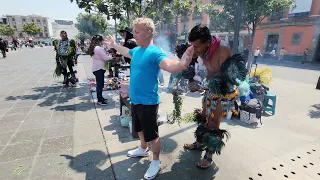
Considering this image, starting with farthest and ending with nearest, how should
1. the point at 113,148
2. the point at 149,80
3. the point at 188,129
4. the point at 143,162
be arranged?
the point at 188,129, the point at 113,148, the point at 143,162, the point at 149,80

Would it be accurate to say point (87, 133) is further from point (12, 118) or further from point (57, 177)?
point (12, 118)

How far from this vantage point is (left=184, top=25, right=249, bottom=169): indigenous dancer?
7.07ft

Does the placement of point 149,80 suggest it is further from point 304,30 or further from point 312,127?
point 304,30

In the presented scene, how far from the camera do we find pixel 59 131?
361 cm

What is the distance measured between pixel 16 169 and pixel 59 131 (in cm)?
108

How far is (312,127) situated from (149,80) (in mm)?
3623

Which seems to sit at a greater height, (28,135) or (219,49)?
(219,49)

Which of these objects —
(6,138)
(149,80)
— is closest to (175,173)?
(149,80)

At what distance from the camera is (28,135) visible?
11.3 feet

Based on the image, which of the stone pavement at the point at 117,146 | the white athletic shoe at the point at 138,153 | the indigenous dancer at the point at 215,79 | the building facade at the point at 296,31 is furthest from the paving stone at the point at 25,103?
the building facade at the point at 296,31

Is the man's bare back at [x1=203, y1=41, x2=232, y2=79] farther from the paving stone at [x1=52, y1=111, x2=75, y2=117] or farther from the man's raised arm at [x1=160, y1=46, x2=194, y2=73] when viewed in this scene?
the paving stone at [x1=52, y1=111, x2=75, y2=117]

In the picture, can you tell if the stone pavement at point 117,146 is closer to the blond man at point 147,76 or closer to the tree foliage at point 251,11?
the blond man at point 147,76

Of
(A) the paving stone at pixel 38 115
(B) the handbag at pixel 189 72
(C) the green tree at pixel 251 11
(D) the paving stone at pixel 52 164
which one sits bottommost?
(D) the paving stone at pixel 52 164

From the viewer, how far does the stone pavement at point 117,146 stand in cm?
252
